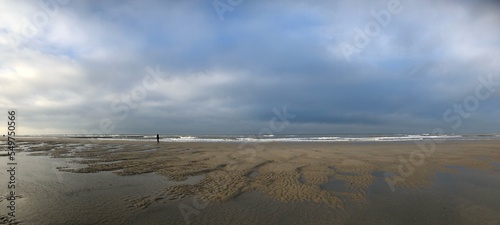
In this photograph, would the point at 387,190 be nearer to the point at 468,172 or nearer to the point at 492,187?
the point at 492,187

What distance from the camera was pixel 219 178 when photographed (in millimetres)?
11781

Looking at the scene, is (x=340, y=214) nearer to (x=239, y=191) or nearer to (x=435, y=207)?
(x=435, y=207)

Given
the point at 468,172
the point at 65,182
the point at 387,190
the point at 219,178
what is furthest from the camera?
the point at 468,172

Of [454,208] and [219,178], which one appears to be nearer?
[454,208]

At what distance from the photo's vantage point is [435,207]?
25.2 feet

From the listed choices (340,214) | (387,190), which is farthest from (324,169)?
(340,214)

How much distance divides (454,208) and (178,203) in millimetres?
8305

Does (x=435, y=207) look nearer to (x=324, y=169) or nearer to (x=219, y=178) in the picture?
(x=324, y=169)

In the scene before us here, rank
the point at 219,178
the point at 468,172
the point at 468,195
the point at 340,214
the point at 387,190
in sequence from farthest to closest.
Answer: the point at 468,172, the point at 219,178, the point at 387,190, the point at 468,195, the point at 340,214

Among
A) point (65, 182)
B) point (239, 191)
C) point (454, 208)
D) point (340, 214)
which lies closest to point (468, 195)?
point (454, 208)

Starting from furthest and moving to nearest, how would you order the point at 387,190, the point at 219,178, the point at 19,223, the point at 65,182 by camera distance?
the point at 219,178
the point at 65,182
the point at 387,190
the point at 19,223

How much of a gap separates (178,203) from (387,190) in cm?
765

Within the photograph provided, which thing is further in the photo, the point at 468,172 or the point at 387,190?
the point at 468,172

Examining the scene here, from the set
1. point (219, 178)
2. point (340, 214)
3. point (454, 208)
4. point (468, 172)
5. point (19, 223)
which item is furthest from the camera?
point (468, 172)
